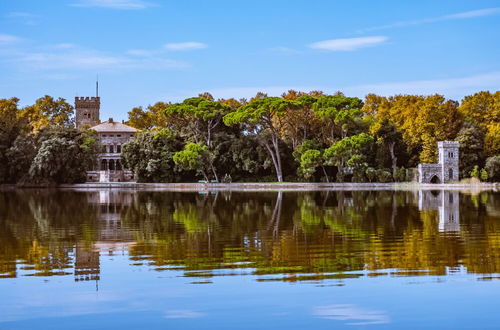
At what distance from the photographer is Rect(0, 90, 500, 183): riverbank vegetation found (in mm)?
58844

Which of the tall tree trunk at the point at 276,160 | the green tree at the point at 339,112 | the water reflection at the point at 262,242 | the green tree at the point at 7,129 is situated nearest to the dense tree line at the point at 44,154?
the green tree at the point at 7,129

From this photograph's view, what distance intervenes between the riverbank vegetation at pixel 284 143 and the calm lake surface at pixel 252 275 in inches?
1429

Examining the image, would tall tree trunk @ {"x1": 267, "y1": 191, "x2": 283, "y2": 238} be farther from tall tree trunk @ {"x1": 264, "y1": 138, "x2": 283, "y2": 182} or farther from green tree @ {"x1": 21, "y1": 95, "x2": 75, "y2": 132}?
green tree @ {"x1": 21, "y1": 95, "x2": 75, "y2": 132}

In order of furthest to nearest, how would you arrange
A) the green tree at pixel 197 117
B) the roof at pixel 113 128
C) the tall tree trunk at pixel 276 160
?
the roof at pixel 113 128 < the green tree at pixel 197 117 < the tall tree trunk at pixel 276 160

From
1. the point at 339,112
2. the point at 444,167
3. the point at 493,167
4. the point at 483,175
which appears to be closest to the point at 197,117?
the point at 339,112

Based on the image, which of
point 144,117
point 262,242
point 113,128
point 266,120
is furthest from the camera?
Result: point 144,117

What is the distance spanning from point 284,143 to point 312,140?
3.39m

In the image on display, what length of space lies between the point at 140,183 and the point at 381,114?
2190cm

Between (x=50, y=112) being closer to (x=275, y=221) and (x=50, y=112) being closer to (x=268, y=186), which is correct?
(x=268, y=186)

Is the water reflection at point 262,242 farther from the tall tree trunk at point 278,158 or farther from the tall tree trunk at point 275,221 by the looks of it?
the tall tree trunk at point 278,158

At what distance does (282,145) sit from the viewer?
206ft

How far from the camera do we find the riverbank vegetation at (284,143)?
193ft

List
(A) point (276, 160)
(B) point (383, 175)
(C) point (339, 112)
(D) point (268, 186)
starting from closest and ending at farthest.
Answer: (D) point (268, 186) → (C) point (339, 112) → (B) point (383, 175) → (A) point (276, 160)

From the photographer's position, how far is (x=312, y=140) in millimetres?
60469
